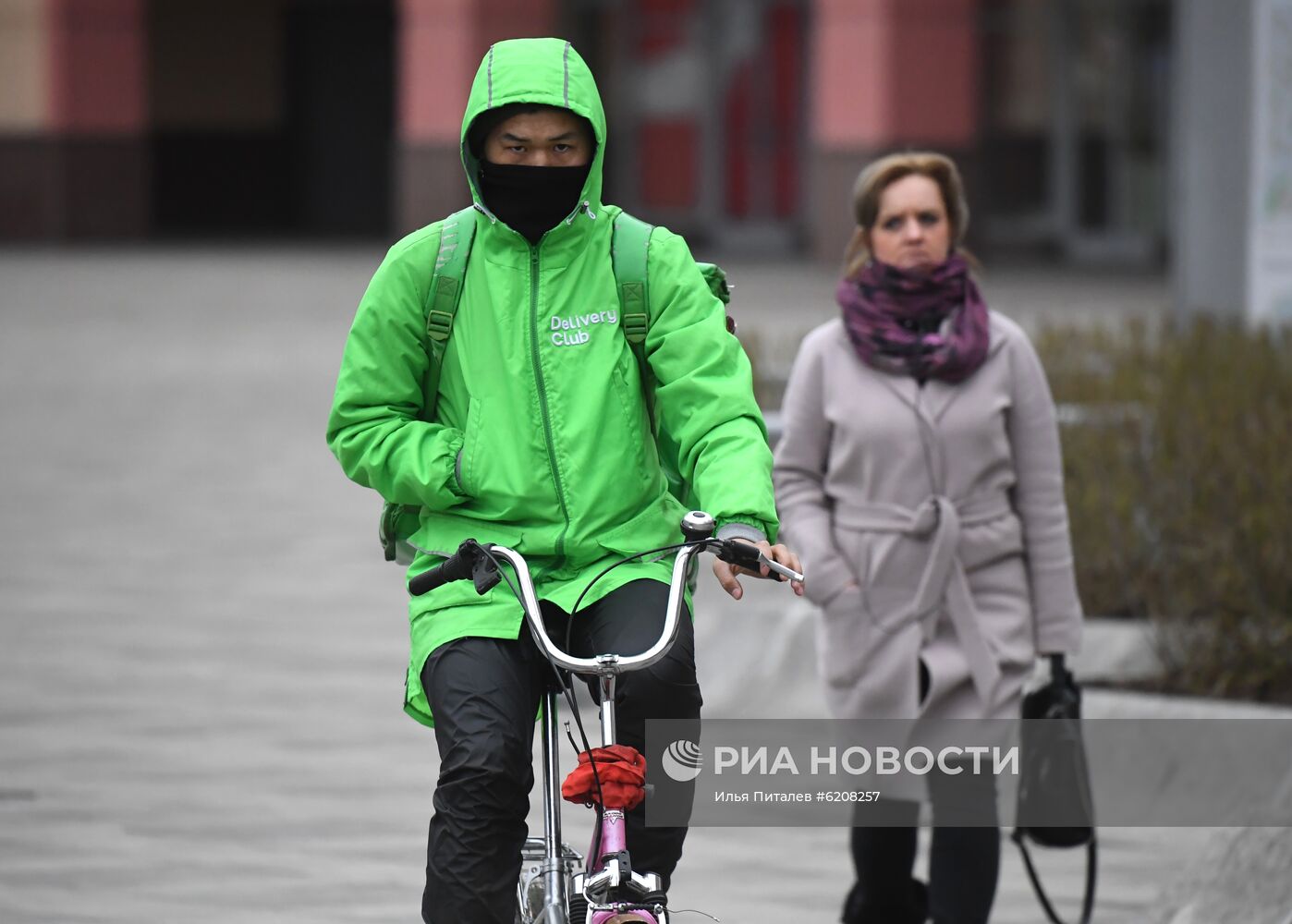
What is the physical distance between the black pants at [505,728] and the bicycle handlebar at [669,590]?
0.10m

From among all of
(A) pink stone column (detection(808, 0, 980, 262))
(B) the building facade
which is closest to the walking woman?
(B) the building facade

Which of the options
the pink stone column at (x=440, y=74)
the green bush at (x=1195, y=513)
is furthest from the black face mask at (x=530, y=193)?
the pink stone column at (x=440, y=74)

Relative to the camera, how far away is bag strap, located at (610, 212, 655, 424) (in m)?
3.84

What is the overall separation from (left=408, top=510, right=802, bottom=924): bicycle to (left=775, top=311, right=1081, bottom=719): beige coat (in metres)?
1.48

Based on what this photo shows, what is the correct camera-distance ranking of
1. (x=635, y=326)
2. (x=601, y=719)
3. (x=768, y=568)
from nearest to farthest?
(x=601, y=719), (x=768, y=568), (x=635, y=326)

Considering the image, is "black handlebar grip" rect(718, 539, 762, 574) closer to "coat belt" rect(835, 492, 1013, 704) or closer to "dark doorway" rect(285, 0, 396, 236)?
"coat belt" rect(835, 492, 1013, 704)

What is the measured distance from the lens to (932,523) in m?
5.01

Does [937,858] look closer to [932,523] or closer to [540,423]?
[932,523]

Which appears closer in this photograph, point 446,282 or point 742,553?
point 742,553

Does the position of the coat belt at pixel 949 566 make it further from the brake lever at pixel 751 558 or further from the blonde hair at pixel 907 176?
the brake lever at pixel 751 558

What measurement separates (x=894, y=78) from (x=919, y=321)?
20.6 meters

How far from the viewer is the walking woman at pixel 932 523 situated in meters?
5.01

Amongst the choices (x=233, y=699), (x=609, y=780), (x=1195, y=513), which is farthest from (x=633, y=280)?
(x=233, y=699)

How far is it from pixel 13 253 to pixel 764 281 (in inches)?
427
